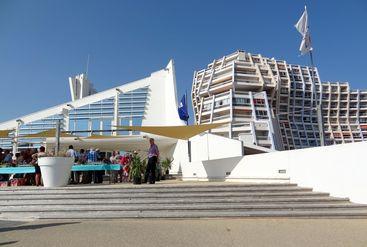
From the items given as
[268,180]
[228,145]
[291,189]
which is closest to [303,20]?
[228,145]

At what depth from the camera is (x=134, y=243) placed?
460 centimetres

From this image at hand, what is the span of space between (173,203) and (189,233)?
6.90ft

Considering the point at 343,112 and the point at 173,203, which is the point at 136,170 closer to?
the point at 173,203

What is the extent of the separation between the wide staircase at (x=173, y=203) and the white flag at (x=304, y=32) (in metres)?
8.77

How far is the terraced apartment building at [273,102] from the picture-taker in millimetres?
78062

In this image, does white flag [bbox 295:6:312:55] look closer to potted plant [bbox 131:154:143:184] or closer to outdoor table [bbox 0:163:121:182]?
potted plant [bbox 131:154:143:184]

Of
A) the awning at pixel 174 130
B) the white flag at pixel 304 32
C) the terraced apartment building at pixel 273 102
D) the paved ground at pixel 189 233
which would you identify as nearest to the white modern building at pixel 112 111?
the white flag at pixel 304 32

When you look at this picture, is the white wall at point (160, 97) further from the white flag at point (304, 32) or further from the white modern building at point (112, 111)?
the white flag at point (304, 32)

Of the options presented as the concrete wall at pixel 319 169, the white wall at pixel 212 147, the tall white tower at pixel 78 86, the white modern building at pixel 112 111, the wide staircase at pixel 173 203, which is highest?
the tall white tower at pixel 78 86

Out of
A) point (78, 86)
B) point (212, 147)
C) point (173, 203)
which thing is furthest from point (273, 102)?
point (173, 203)

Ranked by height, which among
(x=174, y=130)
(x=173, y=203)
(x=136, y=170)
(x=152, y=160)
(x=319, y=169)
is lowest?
(x=173, y=203)

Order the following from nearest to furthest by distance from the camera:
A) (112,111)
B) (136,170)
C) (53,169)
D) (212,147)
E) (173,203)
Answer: (173,203) < (53,169) < (136,170) < (212,147) < (112,111)

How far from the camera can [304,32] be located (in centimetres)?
1562

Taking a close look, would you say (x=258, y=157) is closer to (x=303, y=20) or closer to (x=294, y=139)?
(x=303, y=20)
